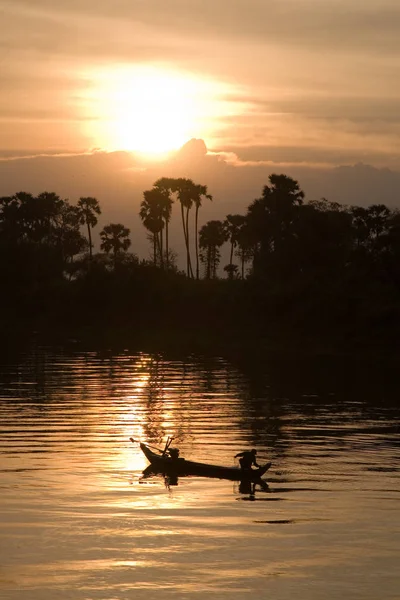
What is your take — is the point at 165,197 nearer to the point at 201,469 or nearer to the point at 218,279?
the point at 218,279

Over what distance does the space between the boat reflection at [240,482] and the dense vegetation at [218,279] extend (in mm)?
72838

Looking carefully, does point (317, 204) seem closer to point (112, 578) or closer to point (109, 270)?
point (109, 270)

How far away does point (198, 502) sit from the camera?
3672cm

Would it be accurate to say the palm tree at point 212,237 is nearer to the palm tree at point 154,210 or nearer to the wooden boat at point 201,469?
Answer: the palm tree at point 154,210

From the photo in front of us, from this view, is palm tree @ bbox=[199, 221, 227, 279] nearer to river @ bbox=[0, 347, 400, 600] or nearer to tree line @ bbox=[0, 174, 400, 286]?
tree line @ bbox=[0, 174, 400, 286]

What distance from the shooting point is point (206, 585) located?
27.8 meters

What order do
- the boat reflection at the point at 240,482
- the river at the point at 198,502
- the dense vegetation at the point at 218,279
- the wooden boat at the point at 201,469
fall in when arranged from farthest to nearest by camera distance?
the dense vegetation at the point at 218,279
the wooden boat at the point at 201,469
the boat reflection at the point at 240,482
the river at the point at 198,502

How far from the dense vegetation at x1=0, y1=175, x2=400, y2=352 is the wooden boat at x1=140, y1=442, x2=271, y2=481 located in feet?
239

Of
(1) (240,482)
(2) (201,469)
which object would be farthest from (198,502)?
(2) (201,469)

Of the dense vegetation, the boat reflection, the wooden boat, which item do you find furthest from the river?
the dense vegetation

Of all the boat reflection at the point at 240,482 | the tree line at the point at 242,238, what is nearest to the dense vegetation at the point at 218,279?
the tree line at the point at 242,238

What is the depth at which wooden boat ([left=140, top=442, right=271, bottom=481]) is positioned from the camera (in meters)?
39.9

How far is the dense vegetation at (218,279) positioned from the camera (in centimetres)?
12188

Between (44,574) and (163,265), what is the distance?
418 feet
